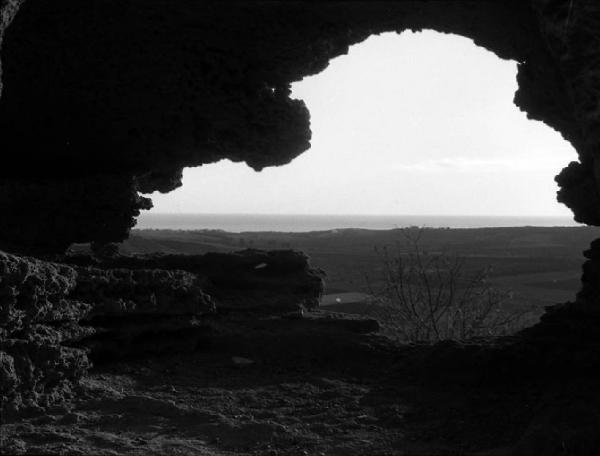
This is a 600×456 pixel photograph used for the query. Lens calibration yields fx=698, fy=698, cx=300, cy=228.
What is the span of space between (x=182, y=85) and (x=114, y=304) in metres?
2.34

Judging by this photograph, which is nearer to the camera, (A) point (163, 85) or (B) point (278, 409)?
(B) point (278, 409)

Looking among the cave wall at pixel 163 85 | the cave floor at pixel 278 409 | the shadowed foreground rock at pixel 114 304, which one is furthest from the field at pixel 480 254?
the cave floor at pixel 278 409

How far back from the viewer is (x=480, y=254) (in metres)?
44.3

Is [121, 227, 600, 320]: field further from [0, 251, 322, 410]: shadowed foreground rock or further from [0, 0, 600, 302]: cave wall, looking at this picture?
[0, 0, 600, 302]: cave wall

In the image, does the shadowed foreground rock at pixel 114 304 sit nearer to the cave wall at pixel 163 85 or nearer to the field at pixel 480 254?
the cave wall at pixel 163 85

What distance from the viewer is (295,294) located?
860 cm

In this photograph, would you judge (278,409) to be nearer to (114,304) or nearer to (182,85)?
(114,304)

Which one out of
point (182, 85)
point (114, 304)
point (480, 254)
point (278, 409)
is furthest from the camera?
point (480, 254)

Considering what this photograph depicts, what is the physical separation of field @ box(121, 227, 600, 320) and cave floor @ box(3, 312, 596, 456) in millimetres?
8543

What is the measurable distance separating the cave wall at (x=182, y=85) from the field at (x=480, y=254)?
799 centimetres

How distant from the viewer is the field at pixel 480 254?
27656 mm

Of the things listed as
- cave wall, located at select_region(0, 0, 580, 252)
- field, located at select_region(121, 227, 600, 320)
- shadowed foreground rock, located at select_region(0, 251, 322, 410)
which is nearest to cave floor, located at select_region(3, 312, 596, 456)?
shadowed foreground rock, located at select_region(0, 251, 322, 410)

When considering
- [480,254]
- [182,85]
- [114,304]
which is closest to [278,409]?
[114,304]

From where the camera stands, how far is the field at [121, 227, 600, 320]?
27656mm
